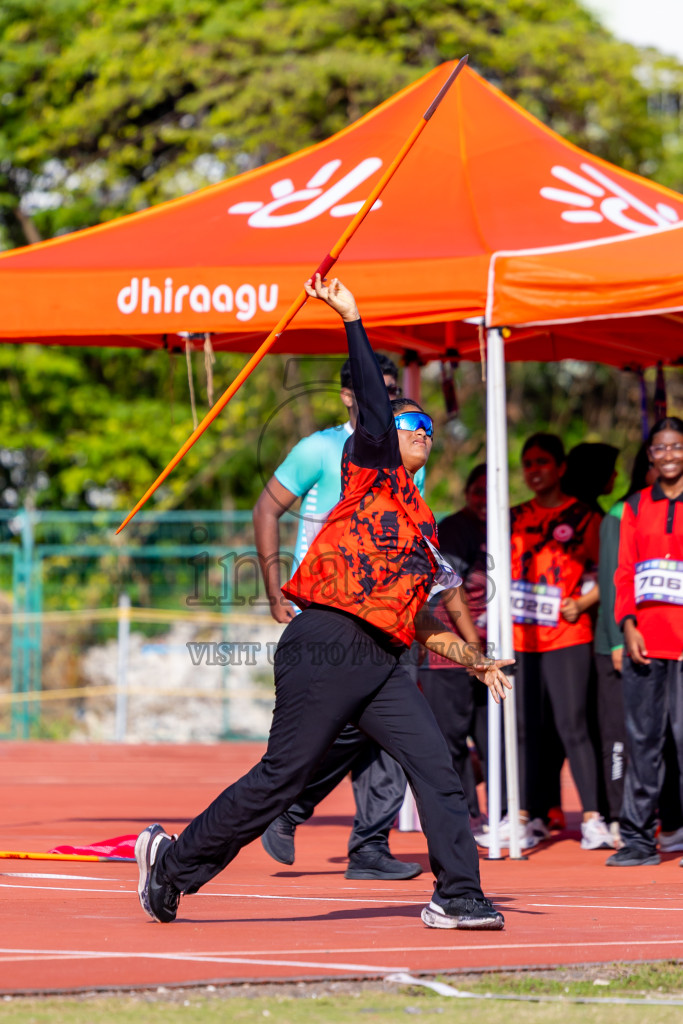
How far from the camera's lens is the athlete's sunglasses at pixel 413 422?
462 cm

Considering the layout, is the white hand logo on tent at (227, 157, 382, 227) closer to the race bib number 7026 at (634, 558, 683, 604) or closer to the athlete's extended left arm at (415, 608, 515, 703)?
the race bib number 7026 at (634, 558, 683, 604)

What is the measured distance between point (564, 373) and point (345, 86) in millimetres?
5361

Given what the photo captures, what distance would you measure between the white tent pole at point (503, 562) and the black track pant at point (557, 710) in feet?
2.32

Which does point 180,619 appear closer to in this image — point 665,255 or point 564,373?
point 564,373

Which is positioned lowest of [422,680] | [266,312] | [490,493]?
[422,680]

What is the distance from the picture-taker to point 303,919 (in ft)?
15.6

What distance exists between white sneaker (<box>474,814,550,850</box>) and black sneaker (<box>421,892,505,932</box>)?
8.32 feet

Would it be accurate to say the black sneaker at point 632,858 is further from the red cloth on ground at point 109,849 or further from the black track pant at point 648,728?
the red cloth on ground at point 109,849

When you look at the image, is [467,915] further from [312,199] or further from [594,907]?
[312,199]

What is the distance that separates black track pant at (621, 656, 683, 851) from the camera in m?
6.37

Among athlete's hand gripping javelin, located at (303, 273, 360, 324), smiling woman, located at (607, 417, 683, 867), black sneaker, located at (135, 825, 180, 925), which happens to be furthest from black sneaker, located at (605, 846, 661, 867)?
athlete's hand gripping javelin, located at (303, 273, 360, 324)

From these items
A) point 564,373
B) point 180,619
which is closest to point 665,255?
point 180,619

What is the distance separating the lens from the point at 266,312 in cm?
648

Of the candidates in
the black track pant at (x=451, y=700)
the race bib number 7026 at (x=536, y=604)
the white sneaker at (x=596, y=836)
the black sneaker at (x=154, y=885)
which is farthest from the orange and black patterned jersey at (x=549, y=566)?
the black sneaker at (x=154, y=885)
